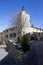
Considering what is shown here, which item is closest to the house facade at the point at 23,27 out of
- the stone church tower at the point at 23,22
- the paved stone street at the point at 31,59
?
the stone church tower at the point at 23,22

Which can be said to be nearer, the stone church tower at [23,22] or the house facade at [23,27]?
the house facade at [23,27]

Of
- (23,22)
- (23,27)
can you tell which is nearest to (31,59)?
(23,27)

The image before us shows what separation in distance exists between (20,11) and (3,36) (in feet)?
48.9

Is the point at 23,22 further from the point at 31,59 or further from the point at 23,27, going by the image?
the point at 31,59

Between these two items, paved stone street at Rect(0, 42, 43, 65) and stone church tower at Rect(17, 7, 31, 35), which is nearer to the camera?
paved stone street at Rect(0, 42, 43, 65)

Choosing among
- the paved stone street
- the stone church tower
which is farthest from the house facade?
the paved stone street

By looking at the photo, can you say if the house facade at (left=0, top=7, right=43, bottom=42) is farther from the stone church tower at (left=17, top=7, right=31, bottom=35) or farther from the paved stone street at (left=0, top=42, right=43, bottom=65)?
the paved stone street at (left=0, top=42, right=43, bottom=65)

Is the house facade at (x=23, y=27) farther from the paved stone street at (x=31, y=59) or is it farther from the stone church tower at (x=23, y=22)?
the paved stone street at (x=31, y=59)

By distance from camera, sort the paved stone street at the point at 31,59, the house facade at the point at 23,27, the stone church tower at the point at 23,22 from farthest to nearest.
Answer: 1. the stone church tower at the point at 23,22
2. the house facade at the point at 23,27
3. the paved stone street at the point at 31,59

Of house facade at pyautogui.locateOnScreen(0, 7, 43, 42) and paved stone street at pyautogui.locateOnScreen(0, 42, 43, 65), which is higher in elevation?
house facade at pyautogui.locateOnScreen(0, 7, 43, 42)

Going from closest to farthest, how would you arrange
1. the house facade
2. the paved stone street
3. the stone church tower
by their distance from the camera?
the paved stone street < the house facade < the stone church tower

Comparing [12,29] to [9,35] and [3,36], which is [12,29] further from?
[3,36]

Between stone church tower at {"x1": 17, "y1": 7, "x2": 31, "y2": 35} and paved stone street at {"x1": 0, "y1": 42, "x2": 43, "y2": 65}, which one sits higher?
stone church tower at {"x1": 17, "y1": 7, "x2": 31, "y2": 35}

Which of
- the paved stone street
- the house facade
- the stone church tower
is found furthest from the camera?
the stone church tower
